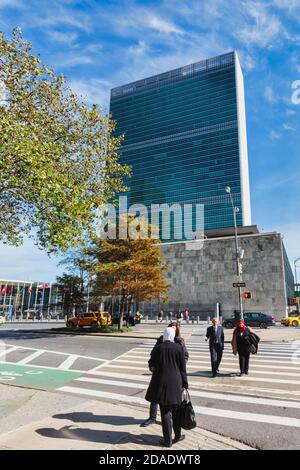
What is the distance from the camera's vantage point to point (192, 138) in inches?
5886

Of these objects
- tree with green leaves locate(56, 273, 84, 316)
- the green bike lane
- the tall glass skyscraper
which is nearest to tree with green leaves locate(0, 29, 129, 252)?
the green bike lane

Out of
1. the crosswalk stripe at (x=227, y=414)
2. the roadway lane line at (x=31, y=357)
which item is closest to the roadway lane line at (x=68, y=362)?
the roadway lane line at (x=31, y=357)

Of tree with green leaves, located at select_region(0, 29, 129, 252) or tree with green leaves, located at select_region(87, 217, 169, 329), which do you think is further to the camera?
tree with green leaves, located at select_region(87, 217, 169, 329)

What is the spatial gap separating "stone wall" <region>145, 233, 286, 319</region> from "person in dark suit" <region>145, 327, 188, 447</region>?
51.3m

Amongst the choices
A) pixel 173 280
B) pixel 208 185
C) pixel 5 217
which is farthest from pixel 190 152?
pixel 5 217

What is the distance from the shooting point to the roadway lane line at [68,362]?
12.4 metres

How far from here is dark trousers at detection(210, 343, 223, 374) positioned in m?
10.6

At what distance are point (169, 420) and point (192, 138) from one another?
153 meters

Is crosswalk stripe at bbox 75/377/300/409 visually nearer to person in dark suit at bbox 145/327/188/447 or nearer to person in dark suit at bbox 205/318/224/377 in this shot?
person in dark suit at bbox 205/318/224/377

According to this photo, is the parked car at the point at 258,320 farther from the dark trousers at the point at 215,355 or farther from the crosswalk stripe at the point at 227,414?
the crosswalk stripe at the point at 227,414

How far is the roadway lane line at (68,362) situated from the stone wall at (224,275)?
43.9m

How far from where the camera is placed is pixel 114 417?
6293 millimetres
